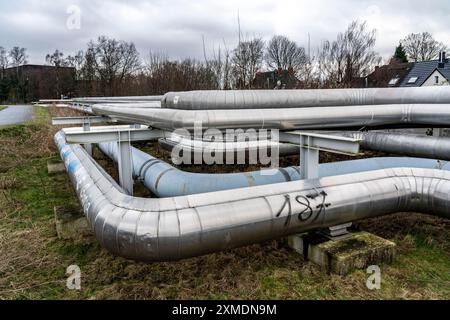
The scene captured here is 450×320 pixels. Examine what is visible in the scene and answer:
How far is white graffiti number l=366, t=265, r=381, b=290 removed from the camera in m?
3.05

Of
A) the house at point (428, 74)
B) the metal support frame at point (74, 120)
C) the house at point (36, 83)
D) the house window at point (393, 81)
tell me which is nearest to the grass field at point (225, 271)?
the metal support frame at point (74, 120)

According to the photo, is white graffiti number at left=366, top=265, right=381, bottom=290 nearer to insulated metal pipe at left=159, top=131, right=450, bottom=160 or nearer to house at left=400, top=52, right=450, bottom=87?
insulated metal pipe at left=159, top=131, right=450, bottom=160

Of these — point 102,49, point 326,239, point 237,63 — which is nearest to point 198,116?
point 326,239

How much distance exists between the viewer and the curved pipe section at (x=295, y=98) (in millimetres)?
3471

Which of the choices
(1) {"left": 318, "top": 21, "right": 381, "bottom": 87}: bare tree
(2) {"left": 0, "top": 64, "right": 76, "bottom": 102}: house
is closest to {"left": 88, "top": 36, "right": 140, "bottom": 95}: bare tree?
(2) {"left": 0, "top": 64, "right": 76, "bottom": 102}: house

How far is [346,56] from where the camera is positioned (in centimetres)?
1307

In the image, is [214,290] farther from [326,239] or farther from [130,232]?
[326,239]

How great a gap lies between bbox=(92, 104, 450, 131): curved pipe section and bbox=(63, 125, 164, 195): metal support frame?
0.17 m

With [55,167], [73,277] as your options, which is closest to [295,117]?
[73,277]

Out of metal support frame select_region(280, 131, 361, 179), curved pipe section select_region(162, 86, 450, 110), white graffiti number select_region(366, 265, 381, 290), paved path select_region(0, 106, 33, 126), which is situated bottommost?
white graffiti number select_region(366, 265, 381, 290)

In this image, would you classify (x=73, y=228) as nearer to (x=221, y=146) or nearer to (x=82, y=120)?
(x=221, y=146)

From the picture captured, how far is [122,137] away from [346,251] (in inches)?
98.4

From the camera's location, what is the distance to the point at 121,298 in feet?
9.53

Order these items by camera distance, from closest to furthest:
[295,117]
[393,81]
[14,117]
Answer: [295,117]
[14,117]
[393,81]
